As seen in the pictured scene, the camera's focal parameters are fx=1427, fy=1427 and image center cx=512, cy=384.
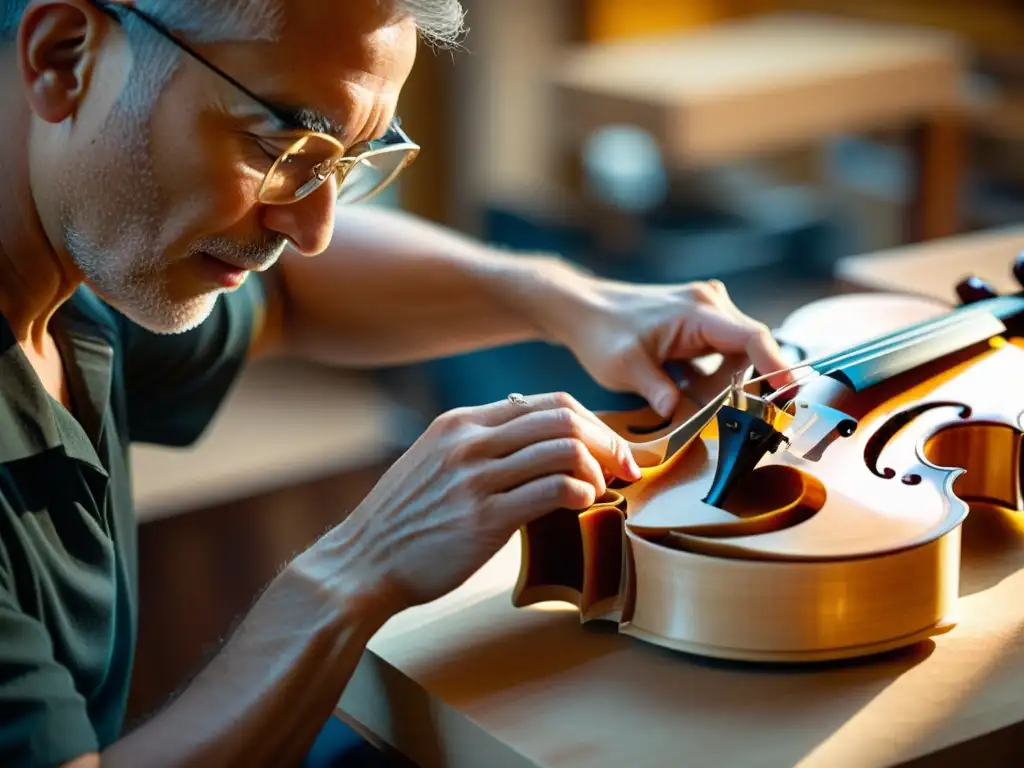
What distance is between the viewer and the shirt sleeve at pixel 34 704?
2.81 ft

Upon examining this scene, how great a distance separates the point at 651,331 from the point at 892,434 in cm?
25

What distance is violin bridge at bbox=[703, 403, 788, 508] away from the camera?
0.98m

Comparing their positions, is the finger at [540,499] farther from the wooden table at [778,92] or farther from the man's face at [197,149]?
the wooden table at [778,92]

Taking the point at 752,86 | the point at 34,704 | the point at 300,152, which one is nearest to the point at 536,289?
the point at 300,152

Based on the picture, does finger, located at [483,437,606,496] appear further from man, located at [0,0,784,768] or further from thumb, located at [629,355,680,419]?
thumb, located at [629,355,680,419]

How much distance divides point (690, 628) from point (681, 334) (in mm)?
379

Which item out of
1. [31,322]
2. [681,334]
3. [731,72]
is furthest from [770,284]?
[31,322]

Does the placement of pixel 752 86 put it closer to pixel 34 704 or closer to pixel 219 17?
pixel 219 17

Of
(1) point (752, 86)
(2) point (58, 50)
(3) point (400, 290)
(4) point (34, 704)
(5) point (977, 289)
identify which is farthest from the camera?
(1) point (752, 86)

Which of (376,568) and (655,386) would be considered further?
(655,386)

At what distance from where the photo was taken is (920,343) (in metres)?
1.23

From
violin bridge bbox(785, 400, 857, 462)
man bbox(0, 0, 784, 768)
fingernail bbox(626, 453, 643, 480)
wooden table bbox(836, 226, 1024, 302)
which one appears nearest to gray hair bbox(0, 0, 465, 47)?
man bbox(0, 0, 784, 768)

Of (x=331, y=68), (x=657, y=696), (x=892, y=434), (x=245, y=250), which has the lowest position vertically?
(x=657, y=696)

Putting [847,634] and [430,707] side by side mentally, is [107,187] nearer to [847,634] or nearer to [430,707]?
[430,707]
